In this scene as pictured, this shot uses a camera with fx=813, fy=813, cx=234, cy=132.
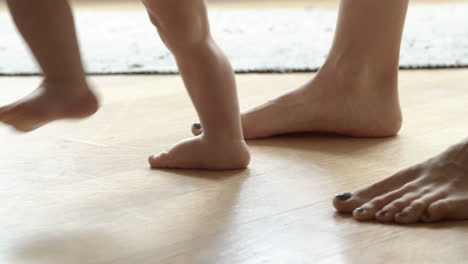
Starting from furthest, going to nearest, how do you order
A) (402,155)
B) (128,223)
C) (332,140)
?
(332,140)
(402,155)
(128,223)

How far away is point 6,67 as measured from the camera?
2395 millimetres

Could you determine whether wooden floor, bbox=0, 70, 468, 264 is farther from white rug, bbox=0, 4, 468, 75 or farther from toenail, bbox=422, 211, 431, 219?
white rug, bbox=0, 4, 468, 75

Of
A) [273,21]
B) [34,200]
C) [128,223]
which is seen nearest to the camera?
[128,223]

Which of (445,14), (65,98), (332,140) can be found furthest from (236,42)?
(65,98)

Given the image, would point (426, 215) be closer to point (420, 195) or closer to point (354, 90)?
point (420, 195)

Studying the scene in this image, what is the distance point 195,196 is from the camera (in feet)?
4.06

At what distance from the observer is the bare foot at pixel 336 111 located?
5.09 feet

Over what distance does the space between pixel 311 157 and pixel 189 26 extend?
334mm

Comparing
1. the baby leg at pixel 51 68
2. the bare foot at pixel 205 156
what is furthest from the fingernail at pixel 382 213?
the baby leg at pixel 51 68

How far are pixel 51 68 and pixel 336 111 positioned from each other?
61cm

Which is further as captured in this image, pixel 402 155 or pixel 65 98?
pixel 402 155

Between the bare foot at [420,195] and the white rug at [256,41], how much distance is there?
1.07m

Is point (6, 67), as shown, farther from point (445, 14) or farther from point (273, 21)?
point (445, 14)

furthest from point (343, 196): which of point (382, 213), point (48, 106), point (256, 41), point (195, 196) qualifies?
point (256, 41)
